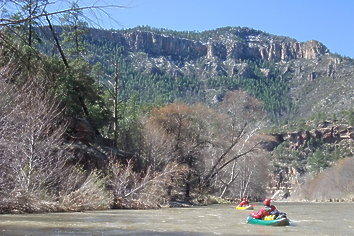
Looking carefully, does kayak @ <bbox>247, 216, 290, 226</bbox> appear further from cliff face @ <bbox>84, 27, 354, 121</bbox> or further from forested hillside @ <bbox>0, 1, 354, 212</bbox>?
A: cliff face @ <bbox>84, 27, 354, 121</bbox>

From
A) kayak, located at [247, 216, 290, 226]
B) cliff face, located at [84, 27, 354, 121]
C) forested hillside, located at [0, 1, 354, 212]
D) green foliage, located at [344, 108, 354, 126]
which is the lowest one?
kayak, located at [247, 216, 290, 226]

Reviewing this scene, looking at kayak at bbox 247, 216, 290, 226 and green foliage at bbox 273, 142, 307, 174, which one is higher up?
green foliage at bbox 273, 142, 307, 174

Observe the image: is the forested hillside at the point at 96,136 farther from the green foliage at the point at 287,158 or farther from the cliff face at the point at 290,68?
the cliff face at the point at 290,68

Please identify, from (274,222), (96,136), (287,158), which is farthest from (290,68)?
(274,222)

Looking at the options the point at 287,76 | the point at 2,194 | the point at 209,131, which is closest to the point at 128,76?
the point at 287,76

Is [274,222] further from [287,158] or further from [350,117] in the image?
[287,158]

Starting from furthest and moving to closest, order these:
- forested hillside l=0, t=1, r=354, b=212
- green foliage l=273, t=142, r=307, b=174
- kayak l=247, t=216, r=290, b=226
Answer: green foliage l=273, t=142, r=307, b=174
kayak l=247, t=216, r=290, b=226
forested hillside l=0, t=1, r=354, b=212

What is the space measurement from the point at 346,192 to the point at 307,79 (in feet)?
344

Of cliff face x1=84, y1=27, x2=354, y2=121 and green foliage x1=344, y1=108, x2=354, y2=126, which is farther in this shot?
cliff face x1=84, y1=27, x2=354, y2=121

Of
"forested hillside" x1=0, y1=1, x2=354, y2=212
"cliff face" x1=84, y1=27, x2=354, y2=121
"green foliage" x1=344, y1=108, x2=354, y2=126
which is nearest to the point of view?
"forested hillside" x1=0, y1=1, x2=354, y2=212

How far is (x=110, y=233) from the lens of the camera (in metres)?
Answer: 11.9

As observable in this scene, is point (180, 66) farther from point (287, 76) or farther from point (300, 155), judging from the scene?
point (300, 155)

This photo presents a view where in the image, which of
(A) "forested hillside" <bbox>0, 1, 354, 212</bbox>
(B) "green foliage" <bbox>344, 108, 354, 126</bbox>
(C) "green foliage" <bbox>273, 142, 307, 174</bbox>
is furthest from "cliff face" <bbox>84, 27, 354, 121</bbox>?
(A) "forested hillside" <bbox>0, 1, 354, 212</bbox>

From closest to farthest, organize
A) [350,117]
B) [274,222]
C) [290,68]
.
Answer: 1. [274,222]
2. [350,117]
3. [290,68]
